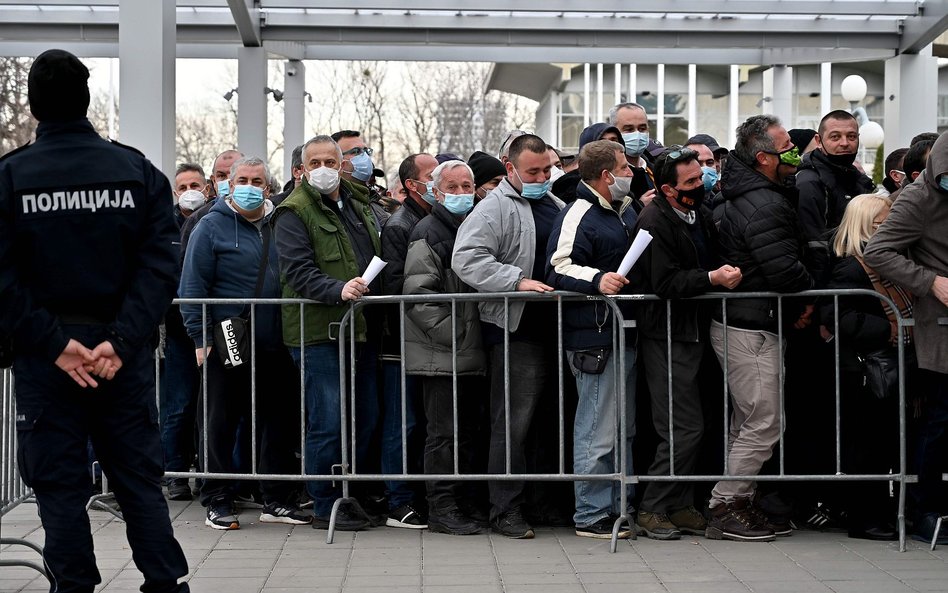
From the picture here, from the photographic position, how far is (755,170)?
6.95m

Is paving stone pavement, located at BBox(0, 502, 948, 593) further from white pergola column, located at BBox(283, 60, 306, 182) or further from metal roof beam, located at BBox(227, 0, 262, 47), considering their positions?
white pergola column, located at BBox(283, 60, 306, 182)

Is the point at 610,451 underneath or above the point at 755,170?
underneath

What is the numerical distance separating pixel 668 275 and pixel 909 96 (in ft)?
26.6

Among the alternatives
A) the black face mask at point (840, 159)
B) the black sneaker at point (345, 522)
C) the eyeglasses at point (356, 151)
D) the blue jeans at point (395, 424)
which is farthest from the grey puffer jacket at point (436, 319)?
the black face mask at point (840, 159)

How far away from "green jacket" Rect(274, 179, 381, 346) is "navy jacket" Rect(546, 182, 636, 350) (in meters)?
1.19

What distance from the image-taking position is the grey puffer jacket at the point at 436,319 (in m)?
7.11

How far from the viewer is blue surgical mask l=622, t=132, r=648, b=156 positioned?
8219 millimetres

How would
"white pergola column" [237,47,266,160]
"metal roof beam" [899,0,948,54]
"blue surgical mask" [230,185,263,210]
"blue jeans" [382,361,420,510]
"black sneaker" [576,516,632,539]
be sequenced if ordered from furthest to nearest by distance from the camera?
"white pergola column" [237,47,266,160], "metal roof beam" [899,0,948,54], "blue surgical mask" [230,185,263,210], "blue jeans" [382,361,420,510], "black sneaker" [576,516,632,539]

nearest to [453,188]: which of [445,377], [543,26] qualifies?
[445,377]

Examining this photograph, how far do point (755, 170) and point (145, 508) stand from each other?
3881 millimetres

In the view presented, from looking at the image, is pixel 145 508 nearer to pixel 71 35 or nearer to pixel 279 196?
pixel 279 196

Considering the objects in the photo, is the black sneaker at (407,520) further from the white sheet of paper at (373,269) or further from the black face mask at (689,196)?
the black face mask at (689,196)

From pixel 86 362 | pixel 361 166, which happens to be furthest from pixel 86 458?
pixel 361 166

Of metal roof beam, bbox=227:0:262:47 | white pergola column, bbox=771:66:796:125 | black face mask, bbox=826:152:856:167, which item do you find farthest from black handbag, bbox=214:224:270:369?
white pergola column, bbox=771:66:796:125
